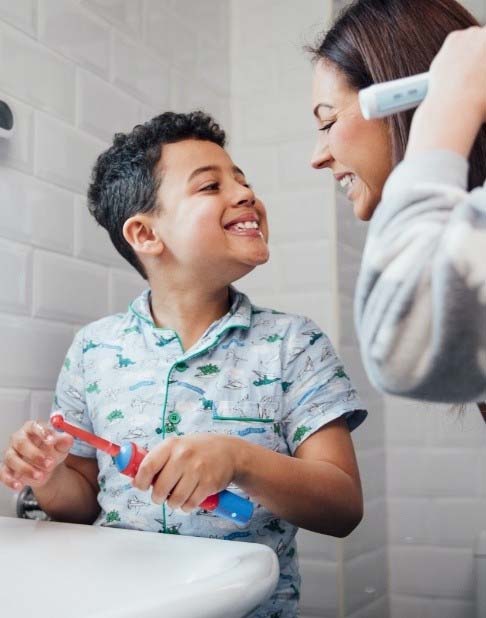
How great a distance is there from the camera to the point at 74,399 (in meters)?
1.21

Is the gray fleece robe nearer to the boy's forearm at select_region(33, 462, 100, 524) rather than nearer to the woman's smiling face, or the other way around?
the woman's smiling face

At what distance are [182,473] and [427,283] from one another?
38 cm

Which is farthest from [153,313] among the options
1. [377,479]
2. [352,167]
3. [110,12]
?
[377,479]

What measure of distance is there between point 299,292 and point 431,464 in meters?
0.46

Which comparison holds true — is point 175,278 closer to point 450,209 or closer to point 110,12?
point 110,12

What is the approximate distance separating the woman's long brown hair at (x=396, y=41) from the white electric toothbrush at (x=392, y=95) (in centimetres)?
31

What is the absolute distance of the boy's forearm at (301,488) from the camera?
96 centimetres

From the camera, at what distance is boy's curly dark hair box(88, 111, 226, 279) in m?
1.28

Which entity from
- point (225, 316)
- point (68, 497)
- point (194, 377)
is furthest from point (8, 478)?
point (225, 316)

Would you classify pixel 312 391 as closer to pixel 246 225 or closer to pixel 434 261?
pixel 246 225

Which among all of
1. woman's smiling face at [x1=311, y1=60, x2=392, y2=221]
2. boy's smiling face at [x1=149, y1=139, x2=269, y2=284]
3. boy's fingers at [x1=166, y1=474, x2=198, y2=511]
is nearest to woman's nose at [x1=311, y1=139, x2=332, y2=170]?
woman's smiling face at [x1=311, y1=60, x2=392, y2=221]

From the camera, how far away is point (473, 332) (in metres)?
0.57

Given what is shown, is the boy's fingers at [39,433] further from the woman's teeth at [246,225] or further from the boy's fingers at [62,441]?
the woman's teeth at [246,225]

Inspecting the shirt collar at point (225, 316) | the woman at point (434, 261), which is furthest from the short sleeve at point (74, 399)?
the woman at point (434, 261)
